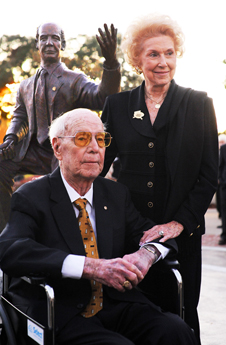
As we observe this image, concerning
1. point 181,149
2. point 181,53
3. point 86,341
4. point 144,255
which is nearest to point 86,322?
point 86,341

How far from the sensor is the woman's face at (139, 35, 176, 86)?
2.66 meters

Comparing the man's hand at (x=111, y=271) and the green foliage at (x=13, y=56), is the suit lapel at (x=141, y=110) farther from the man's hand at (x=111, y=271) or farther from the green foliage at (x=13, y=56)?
the green foliage at (x=13, y=56)

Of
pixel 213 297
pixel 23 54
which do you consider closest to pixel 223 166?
pixel 213 297

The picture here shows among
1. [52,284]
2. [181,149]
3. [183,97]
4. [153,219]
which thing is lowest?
[52,284]

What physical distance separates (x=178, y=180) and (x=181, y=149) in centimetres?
18

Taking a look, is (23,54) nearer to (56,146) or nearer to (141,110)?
(141,110)

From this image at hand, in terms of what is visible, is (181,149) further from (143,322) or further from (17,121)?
(17,121)

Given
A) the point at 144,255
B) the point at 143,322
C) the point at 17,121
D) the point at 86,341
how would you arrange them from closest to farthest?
the point at 86,341 < the point at 143,322 < the point at 144,255 < the point at 17,121

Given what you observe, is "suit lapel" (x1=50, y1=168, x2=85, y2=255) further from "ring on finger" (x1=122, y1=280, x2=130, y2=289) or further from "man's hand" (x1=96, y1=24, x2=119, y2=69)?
"man's hand" (x1=96, y1=24, x2=119, y2=69)

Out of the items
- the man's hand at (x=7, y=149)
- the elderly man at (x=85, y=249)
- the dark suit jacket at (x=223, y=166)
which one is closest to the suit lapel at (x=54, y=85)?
the man's hand at (x=7, y=149)

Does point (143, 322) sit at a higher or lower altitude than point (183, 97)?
lower

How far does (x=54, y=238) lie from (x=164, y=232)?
62cm

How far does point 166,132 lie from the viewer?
2719mm

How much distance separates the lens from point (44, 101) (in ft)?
13.2
